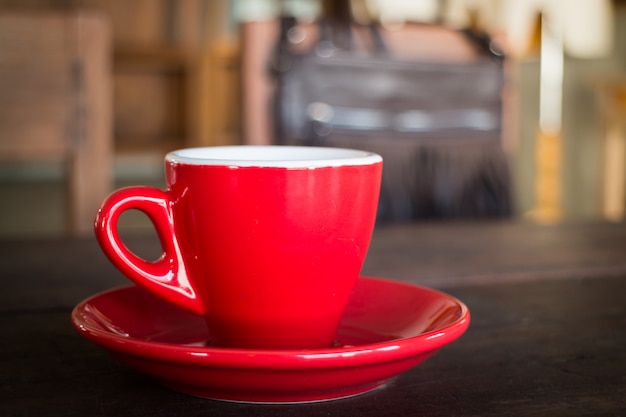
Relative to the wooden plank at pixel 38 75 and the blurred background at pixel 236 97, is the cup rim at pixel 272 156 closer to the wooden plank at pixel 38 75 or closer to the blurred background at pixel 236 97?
the wooden plank at pixel 38 75

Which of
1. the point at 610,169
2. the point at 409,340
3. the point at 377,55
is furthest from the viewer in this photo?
the point at 610,169

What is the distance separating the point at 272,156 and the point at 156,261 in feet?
0.28

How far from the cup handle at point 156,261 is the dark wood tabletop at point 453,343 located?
4 cm

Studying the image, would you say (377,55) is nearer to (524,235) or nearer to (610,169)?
(524,235)

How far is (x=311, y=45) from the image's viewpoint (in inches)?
44.5

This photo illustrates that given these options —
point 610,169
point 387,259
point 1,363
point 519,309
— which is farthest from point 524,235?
point 610,169

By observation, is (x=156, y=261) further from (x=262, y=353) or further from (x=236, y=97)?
(x=236, y=97)

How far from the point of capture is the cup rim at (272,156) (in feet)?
1.03

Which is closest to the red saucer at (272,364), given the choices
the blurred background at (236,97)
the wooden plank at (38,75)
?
the wooden plank at (38,75)

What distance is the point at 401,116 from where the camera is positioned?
118 cm

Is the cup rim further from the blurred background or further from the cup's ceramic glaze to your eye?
the blurred background

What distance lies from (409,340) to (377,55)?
0.92 metres

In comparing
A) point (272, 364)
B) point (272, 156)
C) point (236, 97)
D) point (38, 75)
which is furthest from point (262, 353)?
point (236, 97)

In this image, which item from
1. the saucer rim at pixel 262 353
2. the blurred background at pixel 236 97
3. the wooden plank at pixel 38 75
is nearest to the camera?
the saucer rim at pixel 262 353
